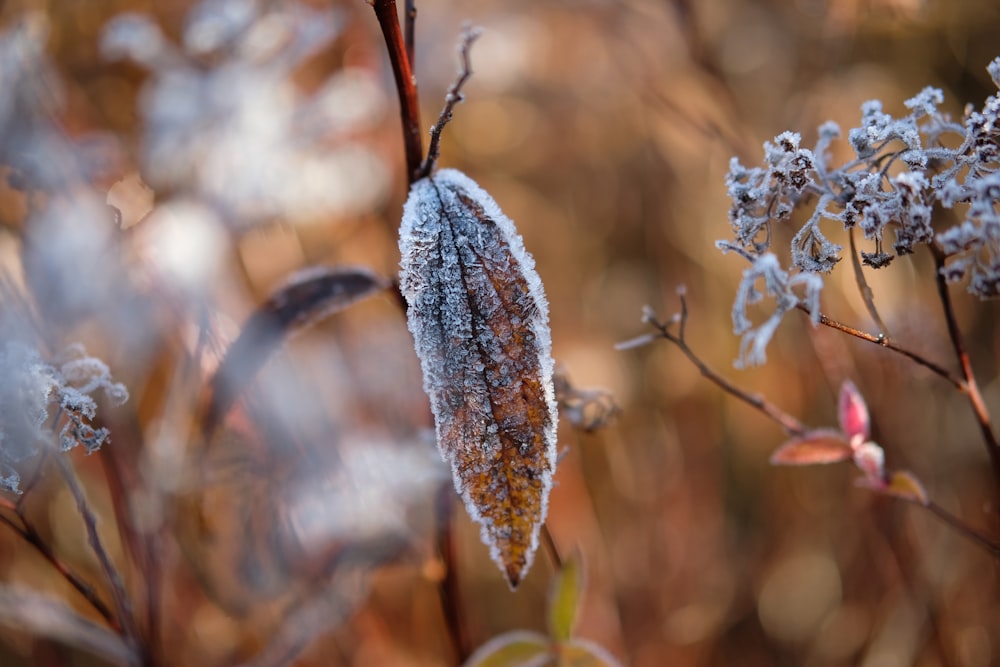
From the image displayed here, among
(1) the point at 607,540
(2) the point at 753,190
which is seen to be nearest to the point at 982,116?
(2) the point at 753,190

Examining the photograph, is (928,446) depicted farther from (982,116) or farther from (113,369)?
(113,369)

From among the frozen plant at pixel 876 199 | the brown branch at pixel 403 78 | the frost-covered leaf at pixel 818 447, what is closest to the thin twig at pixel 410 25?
the brown branch at pixel 403 78

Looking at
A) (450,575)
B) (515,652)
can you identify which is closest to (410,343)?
(450,575)

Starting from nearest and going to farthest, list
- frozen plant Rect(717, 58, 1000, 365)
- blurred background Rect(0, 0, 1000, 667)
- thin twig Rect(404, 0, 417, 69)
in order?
frozen plant Rect(717, 58, 1000, 365) → thin twig Rect(404, 0, 417, 69) → blurred background Rect(0, 0, 1000, 667)

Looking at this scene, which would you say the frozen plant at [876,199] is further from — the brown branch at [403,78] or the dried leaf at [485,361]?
the brown branch at [403,78]

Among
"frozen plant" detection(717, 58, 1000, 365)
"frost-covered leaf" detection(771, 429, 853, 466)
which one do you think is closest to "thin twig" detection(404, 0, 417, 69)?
"frozen plant" detection(717, 58, 1000, 365)

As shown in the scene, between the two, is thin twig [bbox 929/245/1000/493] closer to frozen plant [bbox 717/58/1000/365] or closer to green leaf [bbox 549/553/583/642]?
frozen plant [bbox 717/58/1000/365]
